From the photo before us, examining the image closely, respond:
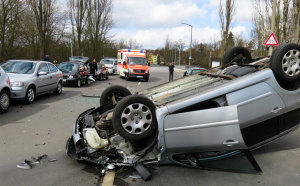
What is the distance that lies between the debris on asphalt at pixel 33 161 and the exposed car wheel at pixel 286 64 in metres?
3.62

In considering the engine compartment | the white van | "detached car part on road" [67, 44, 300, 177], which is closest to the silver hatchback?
the engine compartment

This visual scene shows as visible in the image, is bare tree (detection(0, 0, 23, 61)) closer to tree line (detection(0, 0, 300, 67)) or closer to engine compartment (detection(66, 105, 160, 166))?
tree line (detection(0, 0, 300, 67))

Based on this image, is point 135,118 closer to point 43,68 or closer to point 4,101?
point 4,101

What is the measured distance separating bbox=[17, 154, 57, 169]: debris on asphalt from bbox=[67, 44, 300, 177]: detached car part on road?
1.47 ft

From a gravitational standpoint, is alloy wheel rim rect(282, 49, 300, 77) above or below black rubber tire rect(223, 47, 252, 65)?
below

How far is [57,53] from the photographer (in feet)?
109

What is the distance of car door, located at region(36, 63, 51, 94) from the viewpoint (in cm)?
945

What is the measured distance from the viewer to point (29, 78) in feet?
29.0

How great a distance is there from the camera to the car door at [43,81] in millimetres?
9445

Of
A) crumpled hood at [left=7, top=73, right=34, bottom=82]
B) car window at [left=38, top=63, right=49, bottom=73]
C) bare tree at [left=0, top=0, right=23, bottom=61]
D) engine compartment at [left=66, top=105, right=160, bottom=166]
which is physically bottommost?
engine compartment at [left=66, top=105, right=160, bottom=166]

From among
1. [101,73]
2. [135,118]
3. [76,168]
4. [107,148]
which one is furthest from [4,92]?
[101,73]

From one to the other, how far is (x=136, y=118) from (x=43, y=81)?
7413 mm

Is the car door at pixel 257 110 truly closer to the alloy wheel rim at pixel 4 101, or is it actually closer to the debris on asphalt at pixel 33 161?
the debris on asphalt at pixel 33 161

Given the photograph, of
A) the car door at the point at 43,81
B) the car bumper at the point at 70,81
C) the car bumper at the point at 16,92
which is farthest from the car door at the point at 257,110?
the car bumper at the point at 70,81
